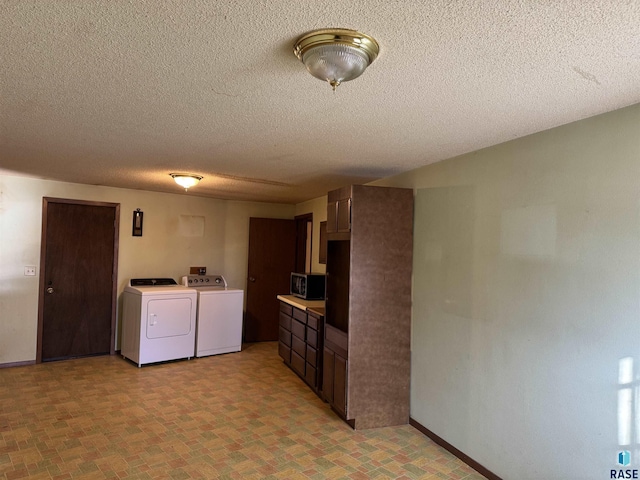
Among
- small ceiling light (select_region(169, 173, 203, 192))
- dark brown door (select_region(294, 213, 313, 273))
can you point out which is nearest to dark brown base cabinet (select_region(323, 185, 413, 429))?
small ceiling light (select_region(169, 173, 203, 192))

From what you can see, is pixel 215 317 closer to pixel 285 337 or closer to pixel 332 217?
pixel 285 337

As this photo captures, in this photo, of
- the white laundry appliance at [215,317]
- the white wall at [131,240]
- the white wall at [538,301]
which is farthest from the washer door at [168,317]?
the white wall at [538,301]

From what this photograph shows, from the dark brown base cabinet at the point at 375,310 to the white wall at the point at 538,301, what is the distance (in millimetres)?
224

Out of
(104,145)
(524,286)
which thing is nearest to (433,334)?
(524,286)

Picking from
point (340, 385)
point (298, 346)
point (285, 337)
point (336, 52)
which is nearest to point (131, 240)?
point (285, 337)

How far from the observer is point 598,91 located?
5.93 feet

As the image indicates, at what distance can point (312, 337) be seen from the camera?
421 cm

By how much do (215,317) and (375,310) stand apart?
2774 millimetres

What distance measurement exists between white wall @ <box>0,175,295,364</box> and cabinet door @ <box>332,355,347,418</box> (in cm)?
312

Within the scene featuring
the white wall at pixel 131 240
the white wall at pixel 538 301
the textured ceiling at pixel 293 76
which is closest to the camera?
the textured ceiling at pixel 293 76

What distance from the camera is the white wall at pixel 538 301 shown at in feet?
6.52

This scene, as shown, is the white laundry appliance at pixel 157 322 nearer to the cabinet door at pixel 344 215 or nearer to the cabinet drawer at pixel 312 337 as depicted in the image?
the cabinet drawer at pixel 312 337

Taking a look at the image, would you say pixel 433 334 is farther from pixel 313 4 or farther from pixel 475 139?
pixel 313 4

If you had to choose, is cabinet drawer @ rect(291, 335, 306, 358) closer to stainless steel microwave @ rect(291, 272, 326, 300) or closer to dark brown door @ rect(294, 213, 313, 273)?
stainless steel microwave @ rect(291, 272, 326, 300)
